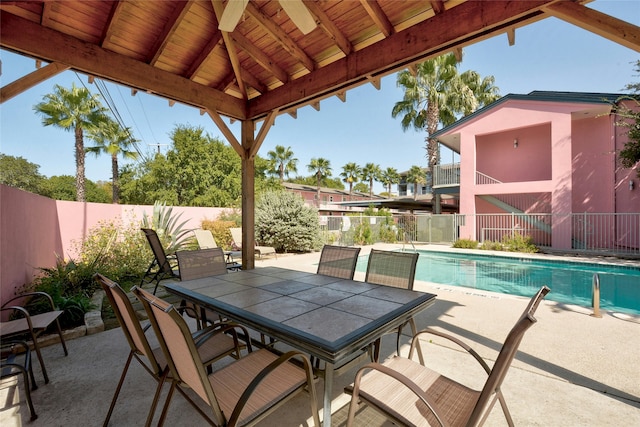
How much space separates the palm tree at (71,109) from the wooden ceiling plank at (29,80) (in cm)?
1336

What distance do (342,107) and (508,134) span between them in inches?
437

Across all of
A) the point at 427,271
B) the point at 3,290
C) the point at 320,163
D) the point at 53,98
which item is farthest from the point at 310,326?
the point at 320,163

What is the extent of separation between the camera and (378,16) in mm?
3098

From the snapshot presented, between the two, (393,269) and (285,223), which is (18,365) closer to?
(393,269)

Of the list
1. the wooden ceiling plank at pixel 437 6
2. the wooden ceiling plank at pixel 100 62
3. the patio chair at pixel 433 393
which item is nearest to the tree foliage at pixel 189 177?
the wooden ceiling plank at pixel 100 62

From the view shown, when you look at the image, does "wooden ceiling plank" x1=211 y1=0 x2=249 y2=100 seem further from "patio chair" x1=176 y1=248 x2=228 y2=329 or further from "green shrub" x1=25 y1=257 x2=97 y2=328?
"green shrub" x1=25 y1=257 x2=97 y2=328

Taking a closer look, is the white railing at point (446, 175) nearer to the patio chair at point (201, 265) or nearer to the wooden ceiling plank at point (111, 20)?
the patio chair at point (201, 265)

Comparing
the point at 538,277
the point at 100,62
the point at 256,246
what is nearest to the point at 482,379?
the point at 100,62

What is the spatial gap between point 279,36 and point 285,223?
730cm

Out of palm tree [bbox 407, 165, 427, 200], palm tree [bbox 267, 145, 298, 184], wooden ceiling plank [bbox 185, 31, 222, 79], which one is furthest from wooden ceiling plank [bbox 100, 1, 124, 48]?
palm tree [bbox 267, 145, 298, 184]

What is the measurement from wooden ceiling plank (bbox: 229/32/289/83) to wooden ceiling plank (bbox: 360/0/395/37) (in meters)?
1.70

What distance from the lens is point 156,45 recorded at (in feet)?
12.3

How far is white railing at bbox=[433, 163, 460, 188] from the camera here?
553 inches

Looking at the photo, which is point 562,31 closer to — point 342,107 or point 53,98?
point 342,107
